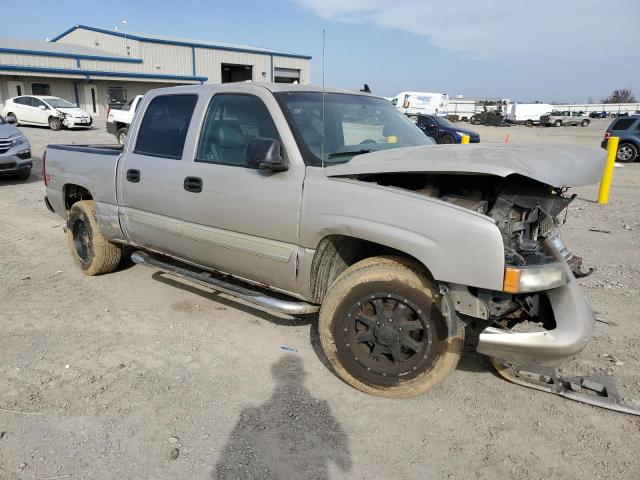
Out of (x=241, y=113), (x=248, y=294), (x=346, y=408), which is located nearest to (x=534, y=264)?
(x=346, y=408)

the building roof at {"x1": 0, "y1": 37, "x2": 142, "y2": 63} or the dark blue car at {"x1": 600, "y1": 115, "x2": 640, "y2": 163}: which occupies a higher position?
the building roof at {"x1": 0, "y1": 37, "x2": 142, "y2": 63}

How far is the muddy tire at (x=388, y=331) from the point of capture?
2920mm

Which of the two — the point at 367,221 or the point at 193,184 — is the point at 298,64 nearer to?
the point at 193,184

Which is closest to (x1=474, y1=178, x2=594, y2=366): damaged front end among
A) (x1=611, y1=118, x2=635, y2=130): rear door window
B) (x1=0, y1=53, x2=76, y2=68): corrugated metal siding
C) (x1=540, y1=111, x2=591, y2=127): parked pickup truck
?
(x1=611, y1=118, x2=635, y2=130): rear door window

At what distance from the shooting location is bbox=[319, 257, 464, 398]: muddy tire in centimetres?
292

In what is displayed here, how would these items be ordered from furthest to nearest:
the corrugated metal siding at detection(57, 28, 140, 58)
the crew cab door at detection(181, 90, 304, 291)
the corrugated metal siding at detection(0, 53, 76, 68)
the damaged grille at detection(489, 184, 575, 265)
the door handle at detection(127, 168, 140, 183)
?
the corrugated metal siding at detection(57, 28, 140, 58) < the corrugated metal siding at detection(0, 53, 76, 68) < the door handle at detection(127, 168, 140, 183) < the crew cab door at detection(181, 90, 304, 291) < the damaged grille at detection(489, 184, 575, 265)

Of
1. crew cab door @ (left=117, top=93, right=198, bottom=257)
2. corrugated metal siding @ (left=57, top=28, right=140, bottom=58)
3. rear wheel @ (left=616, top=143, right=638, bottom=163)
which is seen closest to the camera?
crew cab door @ (left=117, top=93, right=198, bottom=257)

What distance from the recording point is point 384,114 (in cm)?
430

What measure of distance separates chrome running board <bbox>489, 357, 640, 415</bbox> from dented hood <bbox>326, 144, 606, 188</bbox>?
130cm

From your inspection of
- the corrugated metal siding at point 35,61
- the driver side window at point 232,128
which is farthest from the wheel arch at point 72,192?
the corrugated metal siding at point 35,61

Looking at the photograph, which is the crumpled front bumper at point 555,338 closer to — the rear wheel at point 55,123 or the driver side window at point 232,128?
the driver side window at point 232,128

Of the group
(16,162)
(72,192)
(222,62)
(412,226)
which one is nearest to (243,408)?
(412,226)

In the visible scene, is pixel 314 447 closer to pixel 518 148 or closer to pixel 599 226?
pixel 518 148

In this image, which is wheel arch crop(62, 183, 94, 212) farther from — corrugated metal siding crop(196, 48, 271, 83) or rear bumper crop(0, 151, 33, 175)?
corrugated metal siding crop(196, 48, 271, 83)
